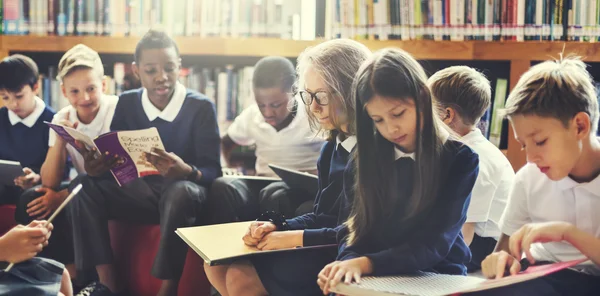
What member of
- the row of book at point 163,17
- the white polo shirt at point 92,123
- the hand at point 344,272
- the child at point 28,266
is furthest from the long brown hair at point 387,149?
the row of book at point 163,17

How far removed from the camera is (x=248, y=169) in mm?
2609

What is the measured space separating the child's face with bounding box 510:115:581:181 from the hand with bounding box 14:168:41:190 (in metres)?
1.62

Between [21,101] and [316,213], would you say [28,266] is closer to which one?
[316,213]

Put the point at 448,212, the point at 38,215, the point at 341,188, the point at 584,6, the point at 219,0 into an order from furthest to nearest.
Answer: the point at 219,0 → the point at 584,6 → the point at 38,215 → the point at 341,188 → the point at 448,212

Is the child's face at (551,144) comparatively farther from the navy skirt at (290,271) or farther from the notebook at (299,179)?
the notebook at (299,179)

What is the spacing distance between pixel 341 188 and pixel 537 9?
46.5 inches

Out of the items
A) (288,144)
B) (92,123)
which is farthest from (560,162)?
(92,123)

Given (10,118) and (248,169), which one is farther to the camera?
(248,169)

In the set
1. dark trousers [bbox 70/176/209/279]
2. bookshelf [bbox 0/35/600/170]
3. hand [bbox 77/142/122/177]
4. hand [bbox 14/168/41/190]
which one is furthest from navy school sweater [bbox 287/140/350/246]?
hand [bbox 14/168/41/190]

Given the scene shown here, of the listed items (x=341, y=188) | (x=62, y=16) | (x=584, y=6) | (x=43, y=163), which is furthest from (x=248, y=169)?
(x=584, y=6)

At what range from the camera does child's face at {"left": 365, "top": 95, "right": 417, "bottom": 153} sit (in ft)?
4.15

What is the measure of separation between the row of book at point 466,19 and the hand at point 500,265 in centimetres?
132

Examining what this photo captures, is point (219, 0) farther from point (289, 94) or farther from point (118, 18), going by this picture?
point (289, 94)

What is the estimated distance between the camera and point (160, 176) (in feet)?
6.88
